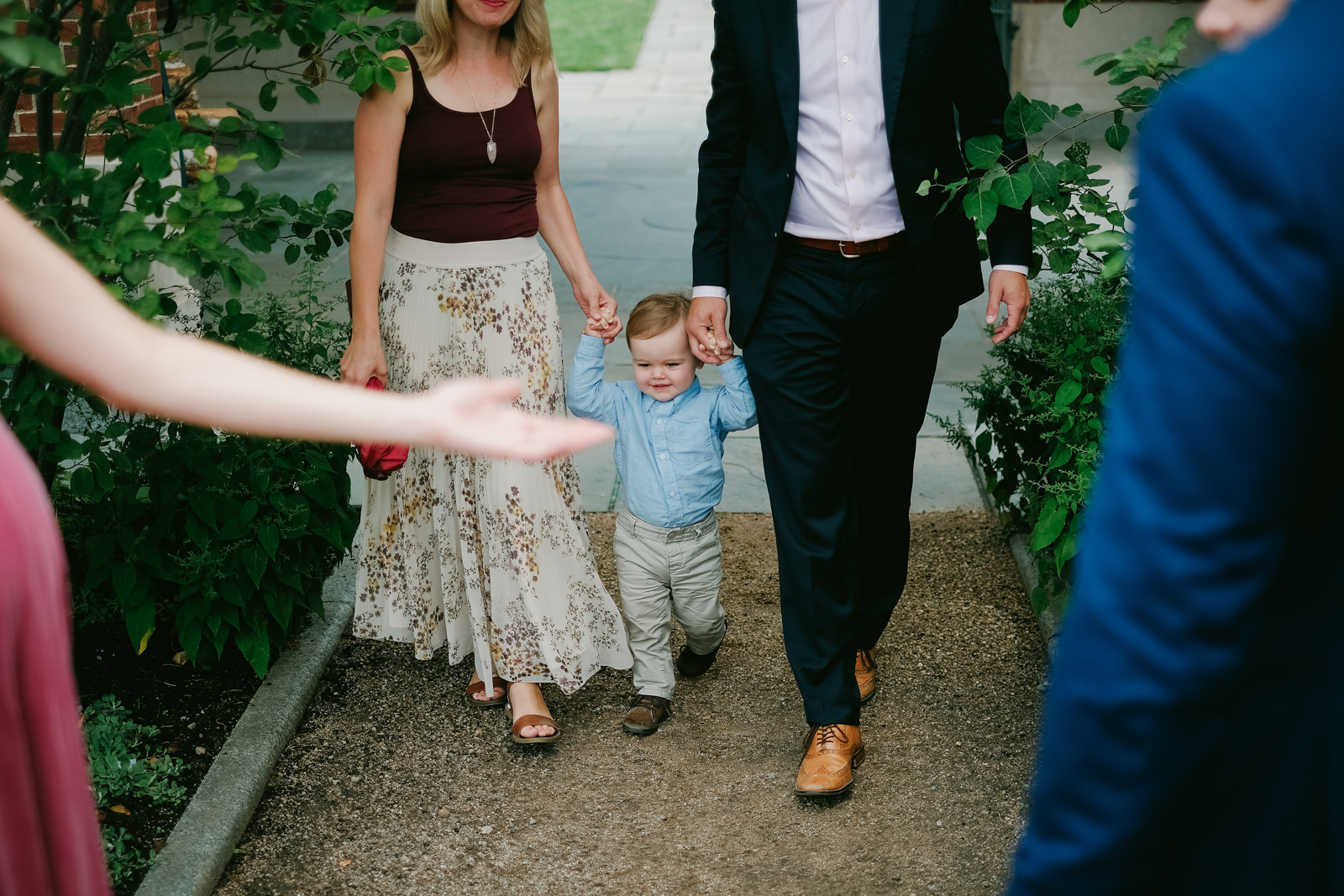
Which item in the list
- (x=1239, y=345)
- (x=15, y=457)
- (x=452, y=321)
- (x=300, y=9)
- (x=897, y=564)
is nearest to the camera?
(x=1239, y=345)

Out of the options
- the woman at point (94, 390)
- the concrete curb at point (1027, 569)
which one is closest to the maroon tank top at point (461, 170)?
the concrete curb at point (1027, 569)

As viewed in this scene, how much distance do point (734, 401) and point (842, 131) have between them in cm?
79

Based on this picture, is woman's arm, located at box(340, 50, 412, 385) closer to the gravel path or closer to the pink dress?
the gravel path

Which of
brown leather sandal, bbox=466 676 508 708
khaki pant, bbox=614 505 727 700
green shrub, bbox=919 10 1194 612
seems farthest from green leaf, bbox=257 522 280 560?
green shrub, bbox=919 10 1194 612

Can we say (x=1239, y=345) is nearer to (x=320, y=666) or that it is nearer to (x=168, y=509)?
(x=168, y=509)

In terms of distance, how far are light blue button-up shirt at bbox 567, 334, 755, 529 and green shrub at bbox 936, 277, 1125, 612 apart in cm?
86

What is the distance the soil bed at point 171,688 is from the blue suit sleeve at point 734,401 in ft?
5.07

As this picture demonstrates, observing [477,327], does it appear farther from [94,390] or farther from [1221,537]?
[1221,537]

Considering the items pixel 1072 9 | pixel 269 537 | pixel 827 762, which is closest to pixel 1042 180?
pixel 1072 9

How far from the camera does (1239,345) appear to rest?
0.92 m

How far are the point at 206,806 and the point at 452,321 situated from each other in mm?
1355

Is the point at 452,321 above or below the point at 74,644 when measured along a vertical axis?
above

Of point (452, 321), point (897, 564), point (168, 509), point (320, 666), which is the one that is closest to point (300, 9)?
point (452, 321)

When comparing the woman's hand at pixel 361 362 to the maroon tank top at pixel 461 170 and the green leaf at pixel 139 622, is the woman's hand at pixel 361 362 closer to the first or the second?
the maroon tank top at pixel 461 170
